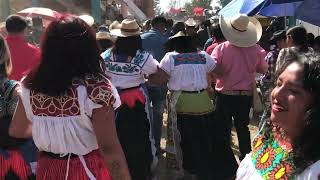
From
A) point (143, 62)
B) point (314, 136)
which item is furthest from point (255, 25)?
point (314, 136)

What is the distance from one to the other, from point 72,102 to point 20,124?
392 mm

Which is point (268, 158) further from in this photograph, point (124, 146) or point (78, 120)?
point (124, 146)

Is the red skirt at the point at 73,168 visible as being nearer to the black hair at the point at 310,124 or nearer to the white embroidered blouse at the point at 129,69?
the black hair at the point at 310,124

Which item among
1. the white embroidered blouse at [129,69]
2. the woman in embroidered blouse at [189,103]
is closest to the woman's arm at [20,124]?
the white embroidered blouse at [129,69]

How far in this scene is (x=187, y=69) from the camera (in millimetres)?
4902

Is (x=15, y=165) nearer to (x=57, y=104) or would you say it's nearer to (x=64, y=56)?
(x=57, y=104)

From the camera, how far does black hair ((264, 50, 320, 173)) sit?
5.36ft

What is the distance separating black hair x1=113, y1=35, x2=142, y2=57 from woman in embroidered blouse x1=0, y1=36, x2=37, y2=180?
5.33 feet

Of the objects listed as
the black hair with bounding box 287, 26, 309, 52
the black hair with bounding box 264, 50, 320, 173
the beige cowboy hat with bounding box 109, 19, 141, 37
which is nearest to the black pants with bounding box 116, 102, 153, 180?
the beige cowboy hat with bounding box 109, 19, 141, 37

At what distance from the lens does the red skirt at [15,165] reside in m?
3.12

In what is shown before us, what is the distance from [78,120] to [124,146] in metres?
2.45

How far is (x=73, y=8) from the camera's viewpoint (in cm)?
2062

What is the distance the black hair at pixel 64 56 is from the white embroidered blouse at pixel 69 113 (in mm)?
44

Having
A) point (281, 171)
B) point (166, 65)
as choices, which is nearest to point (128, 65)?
point (166, 65)
